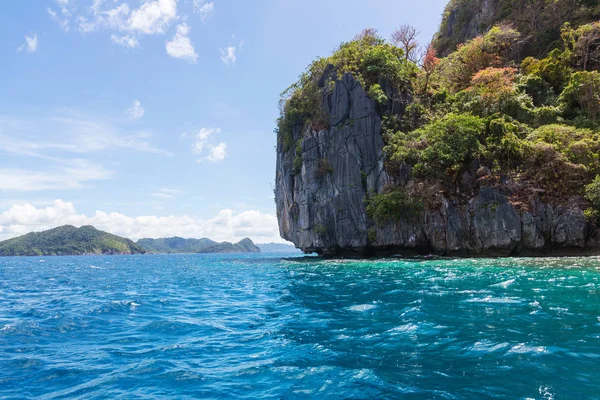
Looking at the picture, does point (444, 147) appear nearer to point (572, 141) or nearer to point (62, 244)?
point (572, 141)

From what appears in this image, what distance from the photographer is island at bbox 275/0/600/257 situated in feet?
82.6

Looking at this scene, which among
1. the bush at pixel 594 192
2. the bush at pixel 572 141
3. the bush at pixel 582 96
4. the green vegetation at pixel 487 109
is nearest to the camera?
the bush at pixel 594 192

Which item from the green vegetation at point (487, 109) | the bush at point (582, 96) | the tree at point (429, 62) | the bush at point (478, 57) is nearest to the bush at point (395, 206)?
the green vegetation at point (487, 109)

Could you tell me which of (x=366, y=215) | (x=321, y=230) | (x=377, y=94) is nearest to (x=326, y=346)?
(x=366, y=215)

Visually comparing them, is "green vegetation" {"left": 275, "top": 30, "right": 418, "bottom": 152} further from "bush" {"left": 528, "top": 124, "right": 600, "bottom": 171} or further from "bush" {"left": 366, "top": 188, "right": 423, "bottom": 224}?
"bush" {"left": 528, "top": 124, "right": 600, "bottom": 171}

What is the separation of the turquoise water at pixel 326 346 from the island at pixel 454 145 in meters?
14.1

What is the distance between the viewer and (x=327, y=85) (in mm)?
39500

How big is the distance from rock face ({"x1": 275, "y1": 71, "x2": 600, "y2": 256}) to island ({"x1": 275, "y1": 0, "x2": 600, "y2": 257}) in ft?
0.34

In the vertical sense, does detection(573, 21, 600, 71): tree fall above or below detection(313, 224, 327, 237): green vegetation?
above

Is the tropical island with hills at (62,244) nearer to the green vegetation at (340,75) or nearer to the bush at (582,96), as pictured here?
the green vegetation at (340,75)

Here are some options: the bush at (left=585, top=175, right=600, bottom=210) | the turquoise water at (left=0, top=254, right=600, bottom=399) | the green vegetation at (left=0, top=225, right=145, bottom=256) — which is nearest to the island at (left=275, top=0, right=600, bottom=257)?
the bush at (left=585, top=175, right=600, bottom=210)

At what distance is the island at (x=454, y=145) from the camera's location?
2519 cm

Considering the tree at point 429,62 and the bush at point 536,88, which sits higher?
the tree at point 429,62

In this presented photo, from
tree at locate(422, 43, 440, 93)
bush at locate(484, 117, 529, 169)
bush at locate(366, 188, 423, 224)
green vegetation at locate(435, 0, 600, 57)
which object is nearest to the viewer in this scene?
bush at locate(484, 117, 529, 169)
